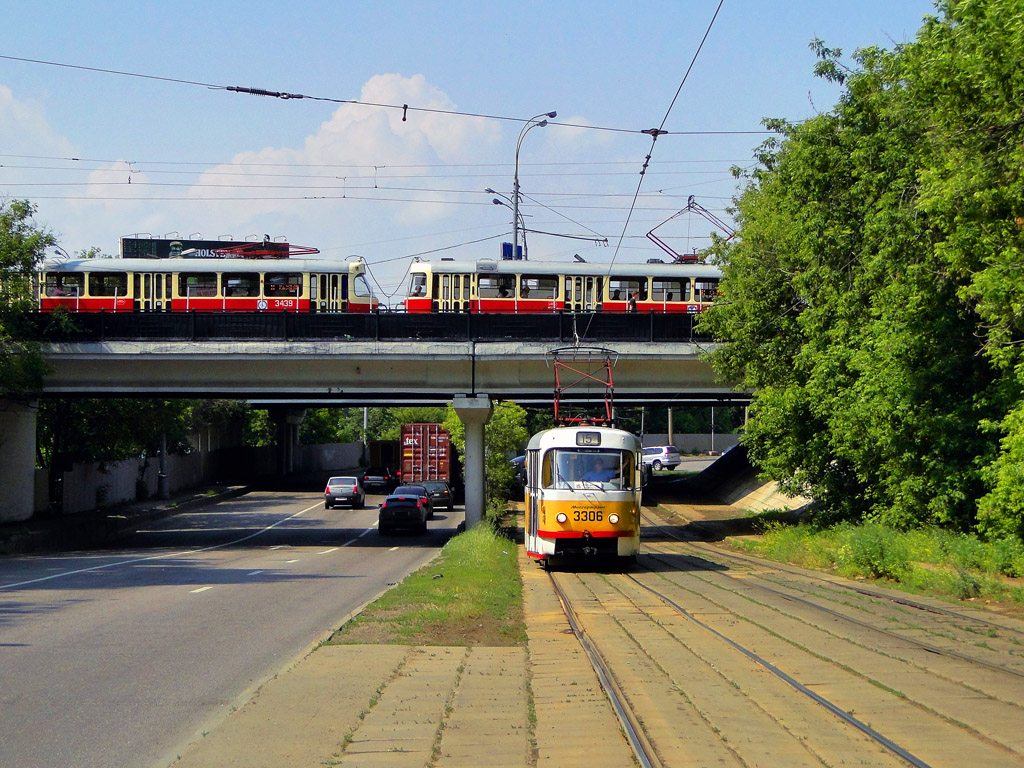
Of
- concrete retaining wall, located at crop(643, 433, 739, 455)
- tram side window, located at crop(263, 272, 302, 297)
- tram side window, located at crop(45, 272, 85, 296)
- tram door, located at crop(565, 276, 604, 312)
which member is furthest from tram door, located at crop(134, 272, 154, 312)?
concrete retaining wall, located at crop(643, 433, 739, 455)

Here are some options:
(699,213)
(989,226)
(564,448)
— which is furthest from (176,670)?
(699,213)

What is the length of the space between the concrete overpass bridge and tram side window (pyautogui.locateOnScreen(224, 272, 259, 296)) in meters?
4.79

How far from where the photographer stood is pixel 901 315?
20828 millimetres

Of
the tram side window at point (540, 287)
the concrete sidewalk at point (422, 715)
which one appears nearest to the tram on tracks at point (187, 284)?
the tram side window at point (540, 287)

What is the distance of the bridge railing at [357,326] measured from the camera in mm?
31078

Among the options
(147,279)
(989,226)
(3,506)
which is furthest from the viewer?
(147,279)

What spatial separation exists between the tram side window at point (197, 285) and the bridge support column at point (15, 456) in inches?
273

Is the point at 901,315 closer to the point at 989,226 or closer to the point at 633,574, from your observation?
the point at 989,226

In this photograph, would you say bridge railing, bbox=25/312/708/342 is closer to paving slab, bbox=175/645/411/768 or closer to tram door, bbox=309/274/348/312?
tram door, bbox=309/274/348/312

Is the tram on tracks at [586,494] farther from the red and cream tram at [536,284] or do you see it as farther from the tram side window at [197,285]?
the tram side window at [197,285]

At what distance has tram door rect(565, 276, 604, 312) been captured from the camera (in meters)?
37.3

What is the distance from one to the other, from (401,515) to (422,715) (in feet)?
97.1

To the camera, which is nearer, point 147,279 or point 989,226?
point 989,226

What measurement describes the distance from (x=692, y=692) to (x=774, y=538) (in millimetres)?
19222
